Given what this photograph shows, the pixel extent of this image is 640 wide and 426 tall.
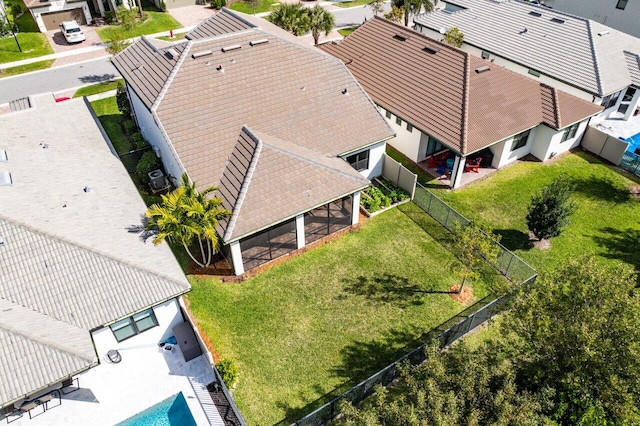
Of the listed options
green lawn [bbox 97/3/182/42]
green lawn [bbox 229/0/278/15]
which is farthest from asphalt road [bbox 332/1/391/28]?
green lawn [bbox 97/3/182/42]

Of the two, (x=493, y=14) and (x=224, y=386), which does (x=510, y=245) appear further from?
(x=493, y=14)

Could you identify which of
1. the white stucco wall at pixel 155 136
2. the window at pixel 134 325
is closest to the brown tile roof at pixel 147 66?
the white stucco wall at pixel 155 136

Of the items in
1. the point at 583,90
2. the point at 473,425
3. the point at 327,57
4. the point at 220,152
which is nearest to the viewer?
the point at 473,425

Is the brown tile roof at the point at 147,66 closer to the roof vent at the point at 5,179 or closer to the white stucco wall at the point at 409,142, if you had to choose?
the roof vent at the point at 5,179

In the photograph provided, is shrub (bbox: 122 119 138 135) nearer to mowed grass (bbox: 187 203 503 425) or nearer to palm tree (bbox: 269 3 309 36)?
palm tree (bbox: 269 3 309 36)

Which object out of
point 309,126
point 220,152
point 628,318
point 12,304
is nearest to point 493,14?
point 309,126

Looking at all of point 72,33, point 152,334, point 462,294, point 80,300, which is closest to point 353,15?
point 72,33

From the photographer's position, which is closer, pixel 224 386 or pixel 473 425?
pixel 473 425
